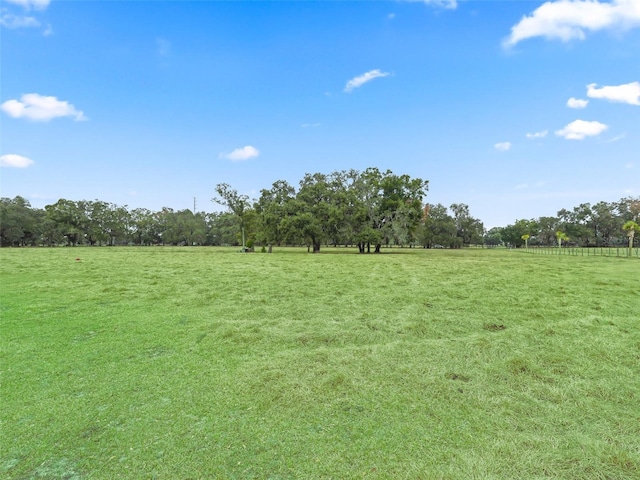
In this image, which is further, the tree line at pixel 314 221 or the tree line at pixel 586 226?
the tree line at pixel 586 226

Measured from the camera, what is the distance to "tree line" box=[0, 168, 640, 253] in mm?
38125

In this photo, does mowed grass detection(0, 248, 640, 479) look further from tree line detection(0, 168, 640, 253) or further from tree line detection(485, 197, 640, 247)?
tree line detection(485, 197, 640, 247)

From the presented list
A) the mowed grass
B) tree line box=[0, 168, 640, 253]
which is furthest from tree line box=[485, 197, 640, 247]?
A: the mowed grass

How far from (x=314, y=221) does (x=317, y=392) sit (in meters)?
32.8

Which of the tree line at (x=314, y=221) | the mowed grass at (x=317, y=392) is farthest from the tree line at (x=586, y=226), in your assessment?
the mowed grass at (x=317, y=392)

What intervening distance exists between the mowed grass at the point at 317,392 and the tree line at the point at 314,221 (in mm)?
29893

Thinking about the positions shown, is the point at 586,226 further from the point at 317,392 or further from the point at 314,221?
the point at 317,392

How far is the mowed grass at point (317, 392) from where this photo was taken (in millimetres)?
2477

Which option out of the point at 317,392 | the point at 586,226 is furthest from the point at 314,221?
the point at 586,226

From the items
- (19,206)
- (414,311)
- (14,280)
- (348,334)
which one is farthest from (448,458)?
(19,206)

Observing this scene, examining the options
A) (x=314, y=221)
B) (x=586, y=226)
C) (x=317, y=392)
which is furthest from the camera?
(x=586, y=226)

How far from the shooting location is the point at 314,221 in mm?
36094

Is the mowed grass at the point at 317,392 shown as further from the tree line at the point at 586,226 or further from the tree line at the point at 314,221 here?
the tree line at the point at 586,226

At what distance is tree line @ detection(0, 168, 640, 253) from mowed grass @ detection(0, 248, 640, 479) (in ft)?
98.1
